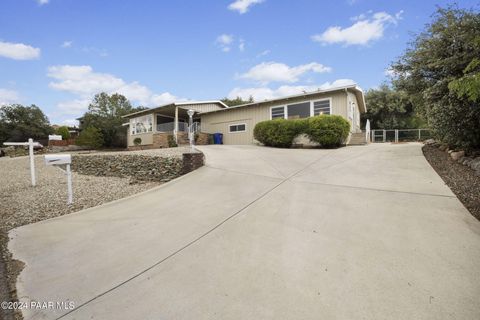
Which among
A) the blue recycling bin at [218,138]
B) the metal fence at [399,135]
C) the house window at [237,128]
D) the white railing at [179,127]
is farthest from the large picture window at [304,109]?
the metal fence at [399,135]

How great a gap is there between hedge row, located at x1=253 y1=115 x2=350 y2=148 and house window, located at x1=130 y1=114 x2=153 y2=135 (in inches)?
419

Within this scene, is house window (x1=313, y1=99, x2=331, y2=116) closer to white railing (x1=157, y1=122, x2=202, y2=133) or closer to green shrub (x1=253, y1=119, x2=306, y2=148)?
green shrub (x1=253, y1=119, x2=306, y2=148)

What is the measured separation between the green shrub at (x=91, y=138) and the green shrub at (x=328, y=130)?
2408cm

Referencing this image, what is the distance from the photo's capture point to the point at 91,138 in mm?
26906

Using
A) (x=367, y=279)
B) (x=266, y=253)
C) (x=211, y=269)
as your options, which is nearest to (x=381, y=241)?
(x=367, y=279)

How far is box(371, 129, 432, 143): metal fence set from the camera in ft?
60.6

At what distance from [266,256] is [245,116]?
14.8m

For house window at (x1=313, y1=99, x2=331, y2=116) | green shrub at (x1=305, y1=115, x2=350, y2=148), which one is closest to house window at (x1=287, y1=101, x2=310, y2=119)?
house window at (x1=313, y1=99, x2=331, y2=116)

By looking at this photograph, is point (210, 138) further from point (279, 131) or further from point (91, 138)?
point (91, 138)

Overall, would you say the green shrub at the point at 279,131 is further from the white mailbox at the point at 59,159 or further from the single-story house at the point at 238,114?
the white mailbox at the point at 59,159

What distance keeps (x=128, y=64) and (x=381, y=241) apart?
15996mm

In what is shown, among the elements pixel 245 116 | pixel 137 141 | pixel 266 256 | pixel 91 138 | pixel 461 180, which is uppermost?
pixel 245 116

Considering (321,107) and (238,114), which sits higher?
(238,114)

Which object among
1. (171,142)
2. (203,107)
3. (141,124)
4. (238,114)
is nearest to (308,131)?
(238,114)
